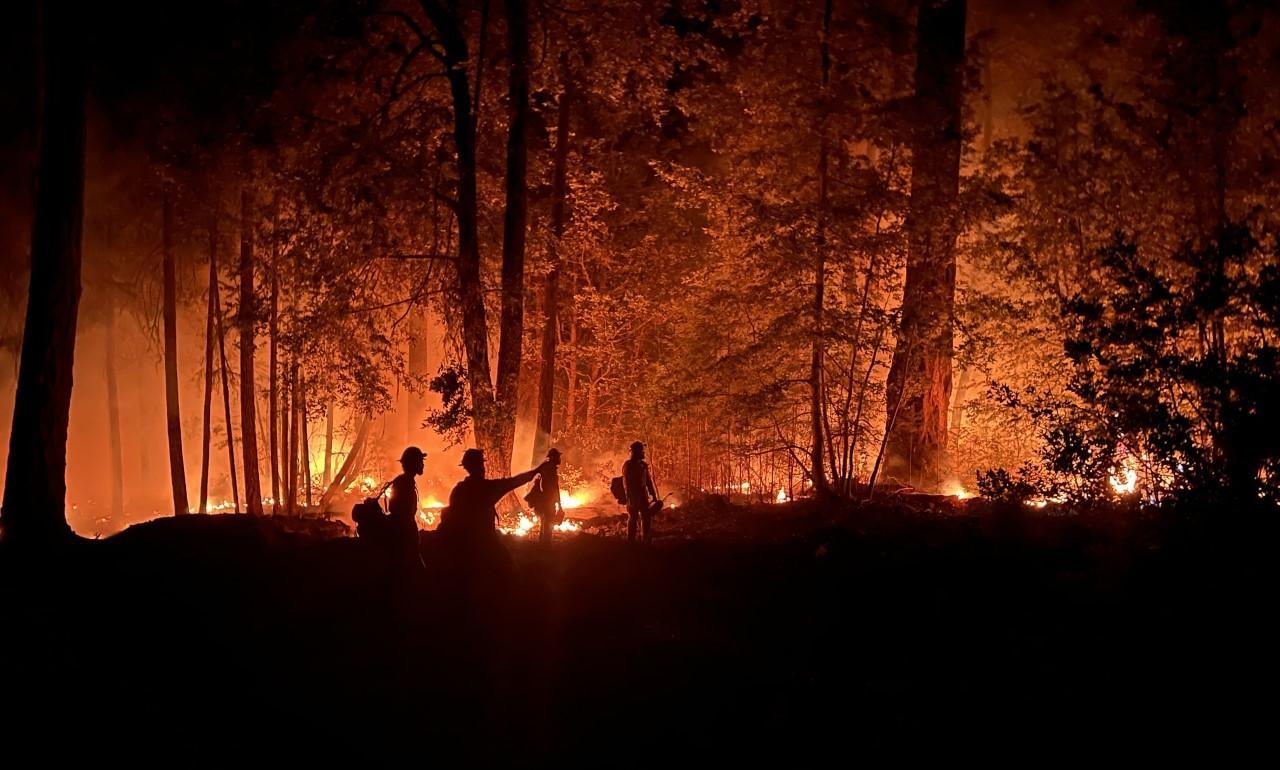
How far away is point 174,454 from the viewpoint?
15195 mm

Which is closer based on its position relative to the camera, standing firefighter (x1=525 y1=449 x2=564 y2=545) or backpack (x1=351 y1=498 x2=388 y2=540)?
backpack (x1=351 y1=498 x2=388 y2=540)

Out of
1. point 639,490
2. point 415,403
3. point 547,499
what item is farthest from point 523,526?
point 415,403

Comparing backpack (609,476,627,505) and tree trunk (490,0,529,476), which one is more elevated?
tree trunk (490,0,529,476)

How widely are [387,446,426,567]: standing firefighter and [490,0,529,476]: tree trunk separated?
18.8ft

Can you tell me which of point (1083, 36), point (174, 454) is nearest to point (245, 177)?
point (174, 454)

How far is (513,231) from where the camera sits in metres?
12.3

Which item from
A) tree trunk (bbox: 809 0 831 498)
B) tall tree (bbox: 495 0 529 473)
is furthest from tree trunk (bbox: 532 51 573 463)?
tree trunk (bbox: 809 0 831 498)

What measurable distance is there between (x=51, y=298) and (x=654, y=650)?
6.50 metres

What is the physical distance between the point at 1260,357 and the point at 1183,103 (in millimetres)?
5941

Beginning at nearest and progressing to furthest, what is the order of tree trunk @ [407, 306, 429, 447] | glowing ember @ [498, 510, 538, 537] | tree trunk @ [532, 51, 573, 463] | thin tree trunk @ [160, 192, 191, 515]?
glowing ember @ [498, 510, 538, 537], tree trunk @ [532, 51, 573, 463], thin tree trunk @ [160, 192, 191, 515], tree trunk @ [407, 306, 429, 447]

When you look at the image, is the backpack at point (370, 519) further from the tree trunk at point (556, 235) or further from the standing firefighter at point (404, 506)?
the tree trunk at point (556, 235)

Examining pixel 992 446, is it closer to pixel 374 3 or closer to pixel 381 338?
pixel 381 338

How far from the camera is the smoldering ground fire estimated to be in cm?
574

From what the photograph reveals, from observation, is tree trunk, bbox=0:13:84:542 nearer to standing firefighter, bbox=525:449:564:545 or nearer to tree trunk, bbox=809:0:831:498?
standing firefighter, bbox=525:449:564:545
